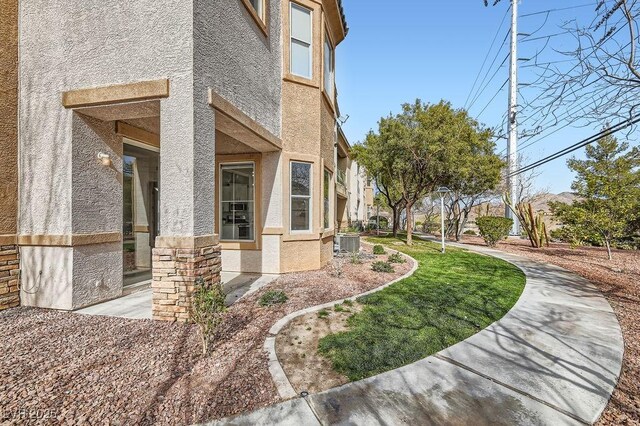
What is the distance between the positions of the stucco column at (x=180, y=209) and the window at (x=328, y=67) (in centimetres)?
643

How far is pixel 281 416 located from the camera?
261 centimetres

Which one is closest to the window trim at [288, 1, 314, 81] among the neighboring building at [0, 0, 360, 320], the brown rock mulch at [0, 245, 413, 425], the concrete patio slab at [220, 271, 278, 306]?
the neighboring building at [0, 0, 360, 320]

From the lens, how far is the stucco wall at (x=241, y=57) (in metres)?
4.99

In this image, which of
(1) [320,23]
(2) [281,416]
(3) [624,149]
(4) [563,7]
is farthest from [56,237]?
(3) [624,149]

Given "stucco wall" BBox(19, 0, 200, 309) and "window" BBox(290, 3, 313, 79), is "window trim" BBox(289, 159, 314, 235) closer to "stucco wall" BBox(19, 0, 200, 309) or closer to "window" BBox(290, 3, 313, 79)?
"window" BBox(290, 3, 313, 79)

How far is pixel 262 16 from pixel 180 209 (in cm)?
576

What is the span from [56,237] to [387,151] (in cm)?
1405

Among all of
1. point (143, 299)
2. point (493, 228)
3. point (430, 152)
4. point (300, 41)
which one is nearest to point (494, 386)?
point (143, 299)

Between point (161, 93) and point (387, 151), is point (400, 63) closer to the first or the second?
point (387, 151)

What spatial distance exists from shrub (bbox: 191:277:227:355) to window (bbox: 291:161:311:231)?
4.37 m

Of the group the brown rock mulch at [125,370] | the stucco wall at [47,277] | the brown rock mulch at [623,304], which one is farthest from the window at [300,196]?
the brown rock mulch at [623,304]

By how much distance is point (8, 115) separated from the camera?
5309 millimetres

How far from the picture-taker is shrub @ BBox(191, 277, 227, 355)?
12.3ft

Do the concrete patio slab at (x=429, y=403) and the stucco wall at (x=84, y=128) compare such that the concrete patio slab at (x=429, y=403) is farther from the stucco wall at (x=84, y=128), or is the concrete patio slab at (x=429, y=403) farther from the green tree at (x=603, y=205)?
the green tree at (x=603, y=205)
